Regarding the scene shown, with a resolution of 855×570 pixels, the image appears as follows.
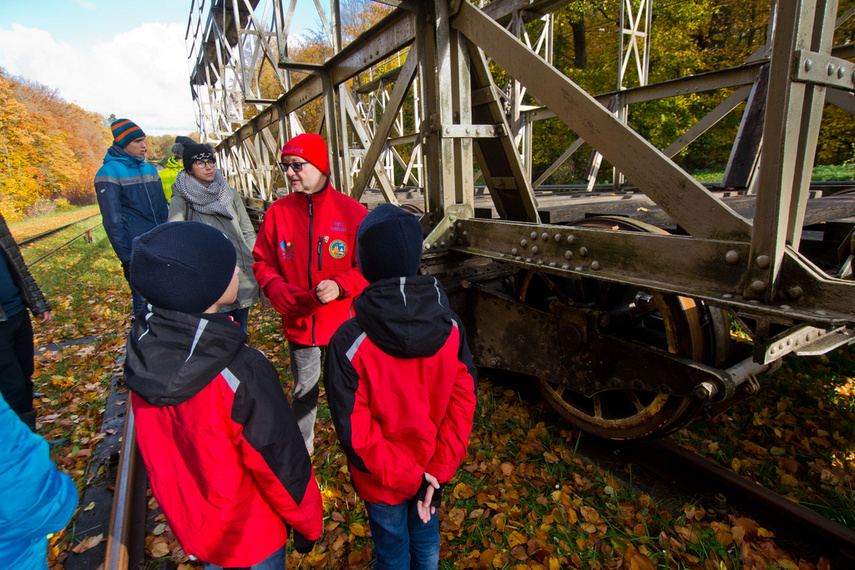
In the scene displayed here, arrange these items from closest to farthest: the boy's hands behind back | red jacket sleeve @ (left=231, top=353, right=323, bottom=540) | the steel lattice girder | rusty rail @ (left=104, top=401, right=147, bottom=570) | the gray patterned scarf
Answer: red jacket sleeve @ (left=231, top=353, right=323, bottom=540)
the steel lattice girder
the boy's hands behind back
rusty rail @ (left=104, top=401, right=147, bottom=570)
the gray patterned scarf

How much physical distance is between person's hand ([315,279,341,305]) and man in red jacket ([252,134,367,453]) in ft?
0.38

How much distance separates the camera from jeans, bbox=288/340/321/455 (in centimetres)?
294

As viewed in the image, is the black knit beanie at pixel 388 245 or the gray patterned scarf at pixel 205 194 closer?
the black knit beanie at pixel 388 245

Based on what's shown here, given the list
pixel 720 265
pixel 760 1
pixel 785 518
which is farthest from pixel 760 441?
pixel 760 1

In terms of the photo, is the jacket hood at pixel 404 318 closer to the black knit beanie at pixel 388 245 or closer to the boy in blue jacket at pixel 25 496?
the black knit beanie at pixel 388 245

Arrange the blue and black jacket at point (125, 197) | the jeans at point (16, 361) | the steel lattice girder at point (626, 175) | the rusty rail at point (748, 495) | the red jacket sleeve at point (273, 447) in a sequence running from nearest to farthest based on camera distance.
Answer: the red jacket sleeve at point (273, 447), the steel lattice girder at point (626, 175), the rusty rail at point (748, 495), the jeans at point (16, 361), the blue and black jacket at point (125, 197)

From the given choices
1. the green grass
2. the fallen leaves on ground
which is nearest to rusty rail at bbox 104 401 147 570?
the fallen leaves on ground

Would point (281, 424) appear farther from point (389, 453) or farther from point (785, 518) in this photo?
point (785, 518)

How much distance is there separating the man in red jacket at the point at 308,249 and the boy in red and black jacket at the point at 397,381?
1085 mm

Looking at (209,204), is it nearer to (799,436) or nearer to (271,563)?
(271,563)

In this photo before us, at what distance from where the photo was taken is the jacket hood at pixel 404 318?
5.02ft

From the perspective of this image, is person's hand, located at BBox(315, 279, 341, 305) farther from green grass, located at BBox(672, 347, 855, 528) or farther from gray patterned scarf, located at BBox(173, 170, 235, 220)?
green grass, located at BBox(672, 347, 855, 528)

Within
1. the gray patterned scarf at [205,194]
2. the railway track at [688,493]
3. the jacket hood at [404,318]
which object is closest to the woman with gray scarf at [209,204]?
the gray patterned scarf at [205,194]

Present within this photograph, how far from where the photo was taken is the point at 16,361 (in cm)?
320
